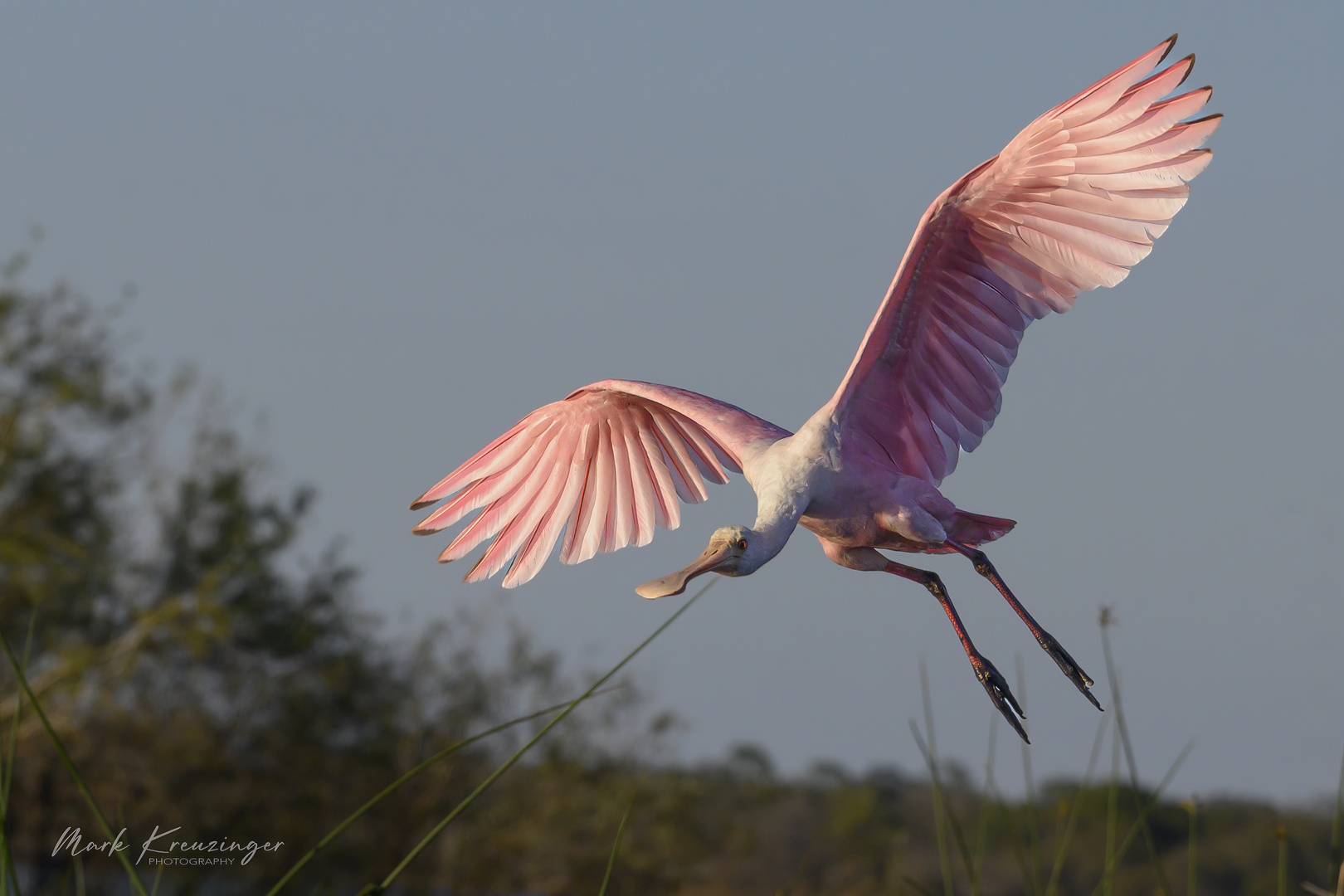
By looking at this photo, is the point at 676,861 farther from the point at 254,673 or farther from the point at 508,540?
the point at 508,540

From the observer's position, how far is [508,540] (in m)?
5.23

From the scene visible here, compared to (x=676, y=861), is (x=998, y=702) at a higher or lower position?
higher

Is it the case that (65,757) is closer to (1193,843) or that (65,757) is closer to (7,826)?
(7,826)

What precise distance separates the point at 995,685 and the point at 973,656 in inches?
4.9

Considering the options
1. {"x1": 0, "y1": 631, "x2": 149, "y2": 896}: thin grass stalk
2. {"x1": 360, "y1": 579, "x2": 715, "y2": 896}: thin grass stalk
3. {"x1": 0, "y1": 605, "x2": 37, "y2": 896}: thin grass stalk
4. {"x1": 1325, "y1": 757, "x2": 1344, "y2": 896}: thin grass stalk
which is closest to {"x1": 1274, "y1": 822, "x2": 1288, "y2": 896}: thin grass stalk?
{"x1": 1325, "y1": 757, "x2": 1344, "y2": 896}: thin grass stalk

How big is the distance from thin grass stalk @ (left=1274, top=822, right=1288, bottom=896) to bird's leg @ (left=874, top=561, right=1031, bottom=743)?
698mm

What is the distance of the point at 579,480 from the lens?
5379 mm

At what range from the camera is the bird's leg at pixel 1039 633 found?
13.3 ft

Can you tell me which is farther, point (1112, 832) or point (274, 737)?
point (274, 737)

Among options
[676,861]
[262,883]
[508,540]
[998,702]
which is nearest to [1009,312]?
[998,702]

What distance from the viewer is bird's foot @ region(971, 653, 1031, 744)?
3844 mm

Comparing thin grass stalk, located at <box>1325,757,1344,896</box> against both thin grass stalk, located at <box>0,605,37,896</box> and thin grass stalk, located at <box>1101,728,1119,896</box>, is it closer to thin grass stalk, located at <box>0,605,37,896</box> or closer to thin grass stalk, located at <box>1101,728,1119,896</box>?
thin grass stalk, located at <box>1101,728,1119,896</box>

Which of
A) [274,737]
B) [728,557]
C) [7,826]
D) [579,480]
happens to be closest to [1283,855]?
[728,557]

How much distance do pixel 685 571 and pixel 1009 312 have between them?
1.66 m
